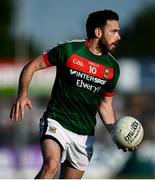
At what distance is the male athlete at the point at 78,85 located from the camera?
421 inches

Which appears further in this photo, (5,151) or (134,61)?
(134,61)

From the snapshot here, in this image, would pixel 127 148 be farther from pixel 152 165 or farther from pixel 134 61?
pixel 134 61

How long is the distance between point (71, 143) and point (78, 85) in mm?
700

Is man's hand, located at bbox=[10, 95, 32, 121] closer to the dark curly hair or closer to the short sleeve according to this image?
the short sleeve

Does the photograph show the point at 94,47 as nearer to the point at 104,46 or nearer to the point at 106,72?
the point at 104,46

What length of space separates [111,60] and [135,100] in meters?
25.0

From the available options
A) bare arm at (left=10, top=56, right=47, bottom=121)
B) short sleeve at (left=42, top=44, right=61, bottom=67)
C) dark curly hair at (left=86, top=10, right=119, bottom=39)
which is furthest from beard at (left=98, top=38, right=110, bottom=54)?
bare arm at (left=10, top=56, right=47, bottom=121)

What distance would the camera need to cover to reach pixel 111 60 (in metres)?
11.0

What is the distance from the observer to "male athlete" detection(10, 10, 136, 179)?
10.7m

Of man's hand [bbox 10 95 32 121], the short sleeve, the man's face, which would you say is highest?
the man's face

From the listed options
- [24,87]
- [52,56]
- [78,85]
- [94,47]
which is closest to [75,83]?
[78,85]

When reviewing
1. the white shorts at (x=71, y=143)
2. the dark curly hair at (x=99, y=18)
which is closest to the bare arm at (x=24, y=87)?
the white shorts at (x=71, y=143)

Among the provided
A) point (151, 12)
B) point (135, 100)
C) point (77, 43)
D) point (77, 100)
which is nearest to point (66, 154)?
point (77, 100)

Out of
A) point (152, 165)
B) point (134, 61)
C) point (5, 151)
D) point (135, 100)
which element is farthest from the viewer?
point (135, 100)
